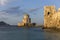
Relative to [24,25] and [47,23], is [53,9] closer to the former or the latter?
[47,23]

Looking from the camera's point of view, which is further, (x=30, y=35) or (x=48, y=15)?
(x=48, y=15)

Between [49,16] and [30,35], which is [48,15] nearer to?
[49,16]

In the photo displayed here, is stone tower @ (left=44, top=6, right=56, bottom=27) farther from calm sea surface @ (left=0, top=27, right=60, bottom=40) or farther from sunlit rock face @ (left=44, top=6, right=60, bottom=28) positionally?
calm sea surface @ (left=0, top=27, right=60, bottom=40)

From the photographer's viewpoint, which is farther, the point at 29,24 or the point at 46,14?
the point at 29,24

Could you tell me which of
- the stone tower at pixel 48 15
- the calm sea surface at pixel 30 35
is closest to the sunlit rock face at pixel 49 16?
the stone tower at pixel 48 15

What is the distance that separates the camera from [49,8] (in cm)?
9819

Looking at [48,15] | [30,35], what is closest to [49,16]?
[48,15]

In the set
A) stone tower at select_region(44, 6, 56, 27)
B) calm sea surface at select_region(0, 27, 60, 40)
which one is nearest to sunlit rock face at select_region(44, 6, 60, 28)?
stone tower at select_region(44, 6, 56, 27)

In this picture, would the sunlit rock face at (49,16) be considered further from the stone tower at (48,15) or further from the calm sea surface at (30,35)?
the calm sea surface at (30,35)

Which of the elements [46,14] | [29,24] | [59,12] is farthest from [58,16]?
[29,24]

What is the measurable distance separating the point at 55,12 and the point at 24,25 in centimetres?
9816

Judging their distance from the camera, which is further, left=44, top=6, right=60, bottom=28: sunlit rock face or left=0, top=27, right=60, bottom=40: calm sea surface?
left=44, top=6, right=60, bottom=28: sunlit rock face

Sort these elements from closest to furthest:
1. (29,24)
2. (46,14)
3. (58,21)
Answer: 1. (58,21)
2. (46,14)
3. (29,24)

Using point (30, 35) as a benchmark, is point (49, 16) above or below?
above
